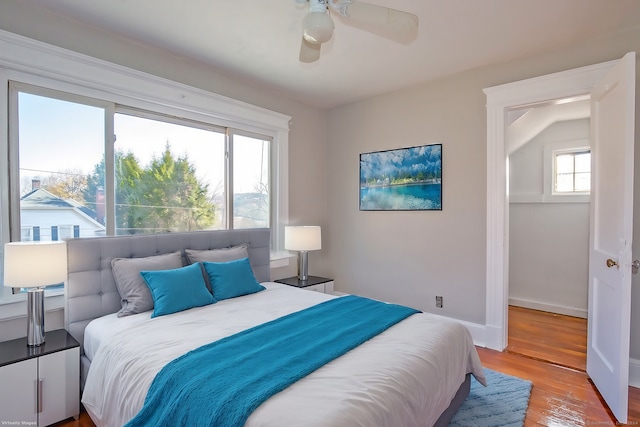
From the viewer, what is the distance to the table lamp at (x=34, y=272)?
76.5 inches

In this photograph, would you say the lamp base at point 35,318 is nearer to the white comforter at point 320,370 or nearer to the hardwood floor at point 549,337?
the white comforter at point 320,370

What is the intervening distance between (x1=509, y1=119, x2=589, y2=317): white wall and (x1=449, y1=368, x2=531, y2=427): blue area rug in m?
2.14

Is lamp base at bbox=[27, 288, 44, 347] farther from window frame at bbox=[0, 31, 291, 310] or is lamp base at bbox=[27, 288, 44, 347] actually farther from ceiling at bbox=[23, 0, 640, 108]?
ceiling at bbox=[23, 0, 640, 108]

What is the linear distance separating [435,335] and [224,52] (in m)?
2.69

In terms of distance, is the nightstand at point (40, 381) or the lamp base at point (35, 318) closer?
the nightstand at point (40, 381)

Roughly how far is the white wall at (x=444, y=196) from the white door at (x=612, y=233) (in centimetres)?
32

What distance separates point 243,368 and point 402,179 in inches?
110

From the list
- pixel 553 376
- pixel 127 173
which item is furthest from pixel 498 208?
pixel 127 173

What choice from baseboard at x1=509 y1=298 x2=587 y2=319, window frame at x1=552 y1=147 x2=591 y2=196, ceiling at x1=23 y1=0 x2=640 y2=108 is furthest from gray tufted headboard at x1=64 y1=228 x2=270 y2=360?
window frame at x1=552 y1=147 x2=591 y2=196

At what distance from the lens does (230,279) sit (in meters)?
2.70

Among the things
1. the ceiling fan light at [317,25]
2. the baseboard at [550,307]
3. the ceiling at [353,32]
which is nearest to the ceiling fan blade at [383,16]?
the ceiling fan light at [317,25]

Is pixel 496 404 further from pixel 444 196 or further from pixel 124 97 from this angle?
pixel 124 97

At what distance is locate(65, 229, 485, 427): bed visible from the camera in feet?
4.20

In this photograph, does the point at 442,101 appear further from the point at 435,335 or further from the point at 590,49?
the point at 435,335
